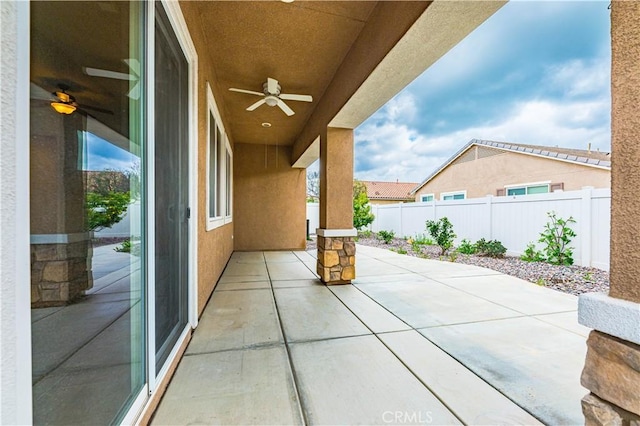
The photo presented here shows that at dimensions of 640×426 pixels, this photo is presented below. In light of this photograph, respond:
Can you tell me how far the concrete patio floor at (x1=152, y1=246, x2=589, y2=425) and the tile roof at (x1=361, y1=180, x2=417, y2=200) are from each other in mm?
16027

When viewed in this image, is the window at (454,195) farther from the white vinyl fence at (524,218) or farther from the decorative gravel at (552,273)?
the decorative gravel at (552,273)

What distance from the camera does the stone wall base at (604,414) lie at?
32.7 inches

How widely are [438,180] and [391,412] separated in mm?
14482

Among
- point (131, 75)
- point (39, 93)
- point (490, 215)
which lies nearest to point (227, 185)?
point (131, 75)

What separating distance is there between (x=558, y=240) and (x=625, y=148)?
5.74m

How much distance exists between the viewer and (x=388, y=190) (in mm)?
20438

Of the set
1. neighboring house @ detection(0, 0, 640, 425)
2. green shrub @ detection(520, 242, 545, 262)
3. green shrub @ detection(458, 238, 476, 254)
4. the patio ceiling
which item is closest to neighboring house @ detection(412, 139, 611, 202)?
green shrub @ detection(520, 242, 545, 262)

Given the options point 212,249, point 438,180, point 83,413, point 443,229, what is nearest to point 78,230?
point 83,413

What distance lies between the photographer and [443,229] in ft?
23.2

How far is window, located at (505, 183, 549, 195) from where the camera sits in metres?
9.26

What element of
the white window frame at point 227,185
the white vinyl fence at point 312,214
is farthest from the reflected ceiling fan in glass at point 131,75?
the white vinyl fence at point 312,214

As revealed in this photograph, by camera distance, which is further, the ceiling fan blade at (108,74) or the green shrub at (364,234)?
the green shrub at (364,234)

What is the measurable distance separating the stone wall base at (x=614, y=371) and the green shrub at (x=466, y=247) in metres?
6.35

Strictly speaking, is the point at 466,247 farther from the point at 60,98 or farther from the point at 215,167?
the point at 60,98
